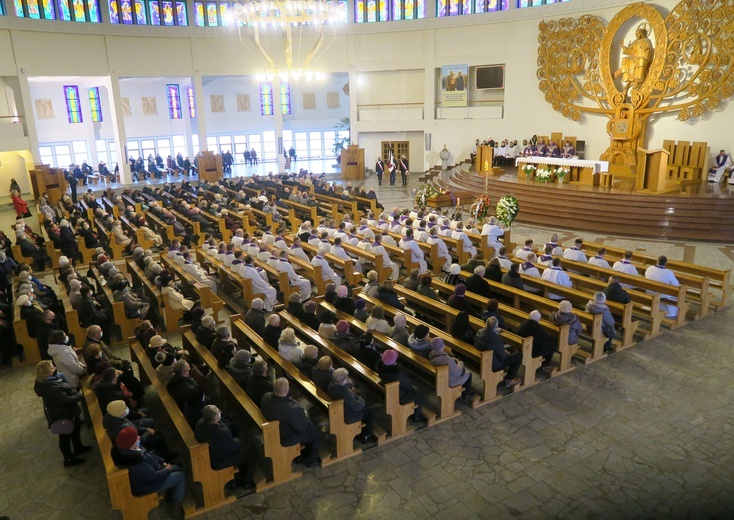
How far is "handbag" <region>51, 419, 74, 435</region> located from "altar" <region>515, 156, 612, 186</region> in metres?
14.7

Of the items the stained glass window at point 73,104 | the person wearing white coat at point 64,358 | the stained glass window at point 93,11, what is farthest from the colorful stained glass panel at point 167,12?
the person wearing white coat at point 64,358

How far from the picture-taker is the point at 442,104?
24.5 meters

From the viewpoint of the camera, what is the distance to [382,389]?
5770 millimetres

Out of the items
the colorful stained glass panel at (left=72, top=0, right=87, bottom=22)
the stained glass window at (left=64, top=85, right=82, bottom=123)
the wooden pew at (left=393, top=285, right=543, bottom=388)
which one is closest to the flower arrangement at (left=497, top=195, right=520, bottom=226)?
the wooden pew at (left=393, top=285, right=543, bottom=388)

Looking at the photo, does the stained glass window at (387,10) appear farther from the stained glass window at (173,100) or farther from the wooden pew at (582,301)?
the wooden pew at (582,301)

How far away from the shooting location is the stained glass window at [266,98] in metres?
31.1

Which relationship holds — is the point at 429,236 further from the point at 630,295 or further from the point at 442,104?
the point at 442,104

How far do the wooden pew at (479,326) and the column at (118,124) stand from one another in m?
18.6

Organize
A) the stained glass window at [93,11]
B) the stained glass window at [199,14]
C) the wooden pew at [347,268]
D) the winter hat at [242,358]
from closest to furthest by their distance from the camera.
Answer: the winter hat at [242,358] → the wooden pew at [347,268] → the stained glass window at [93,11] → the stained glass window at [199,14]

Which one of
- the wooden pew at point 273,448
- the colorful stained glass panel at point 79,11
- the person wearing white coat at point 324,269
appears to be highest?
the colorful stained glass panel at point 79,11

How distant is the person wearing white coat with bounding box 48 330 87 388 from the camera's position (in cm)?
606

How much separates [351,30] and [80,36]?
1077 cm

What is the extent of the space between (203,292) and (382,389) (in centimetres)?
443

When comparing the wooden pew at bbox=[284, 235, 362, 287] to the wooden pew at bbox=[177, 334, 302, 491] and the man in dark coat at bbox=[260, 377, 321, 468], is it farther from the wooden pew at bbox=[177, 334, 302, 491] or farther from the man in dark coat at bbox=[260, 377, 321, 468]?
the man in dark coat at bbox=[260, 377, 321, 468]
